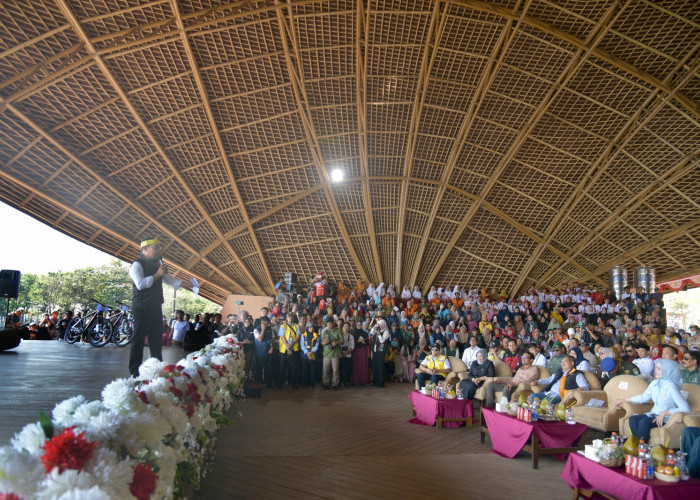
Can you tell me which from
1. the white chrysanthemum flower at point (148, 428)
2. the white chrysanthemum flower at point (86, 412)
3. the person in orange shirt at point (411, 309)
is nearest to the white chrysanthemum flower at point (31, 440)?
the white chrysanthemum flower at point (86, 412)

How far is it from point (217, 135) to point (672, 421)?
14426 mm

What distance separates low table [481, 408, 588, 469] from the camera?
5941 mm

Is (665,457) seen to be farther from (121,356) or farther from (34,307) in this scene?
(34,307)

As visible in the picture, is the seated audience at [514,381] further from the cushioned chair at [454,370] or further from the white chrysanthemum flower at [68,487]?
the white chrysanthemum flower at [68,487]

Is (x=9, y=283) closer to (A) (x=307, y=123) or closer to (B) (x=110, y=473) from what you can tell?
(A) (x=307, y=123)

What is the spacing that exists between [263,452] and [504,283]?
18015 mm

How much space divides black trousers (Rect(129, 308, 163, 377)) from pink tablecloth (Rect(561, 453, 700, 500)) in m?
4.00

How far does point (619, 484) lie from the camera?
423cm

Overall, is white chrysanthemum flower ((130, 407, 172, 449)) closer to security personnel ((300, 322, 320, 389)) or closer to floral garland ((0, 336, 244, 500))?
floral garland ((0, 336, 244, 500))

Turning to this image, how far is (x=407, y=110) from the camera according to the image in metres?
16.9

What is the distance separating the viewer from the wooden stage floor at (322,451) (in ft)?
15.5

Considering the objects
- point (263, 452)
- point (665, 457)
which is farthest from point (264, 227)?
point (665, 457)

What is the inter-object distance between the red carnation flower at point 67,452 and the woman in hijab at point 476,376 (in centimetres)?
782

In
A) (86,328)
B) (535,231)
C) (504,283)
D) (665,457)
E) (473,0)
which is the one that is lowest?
(665,457)
